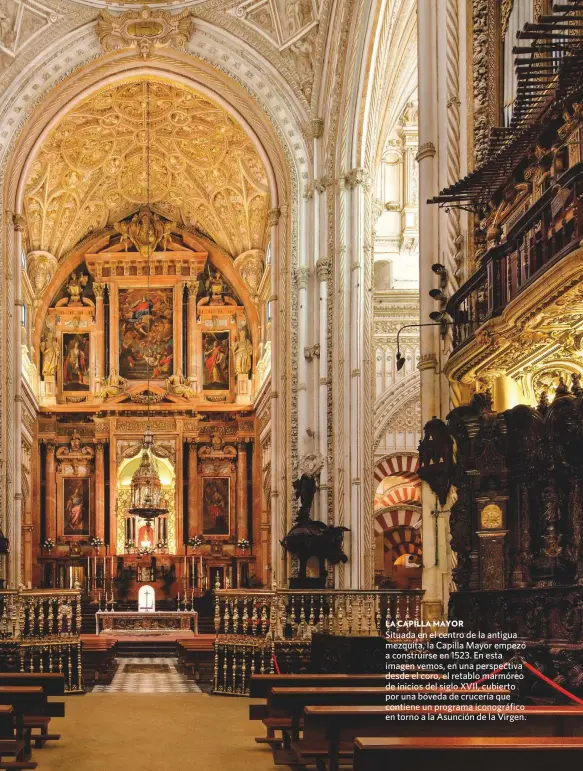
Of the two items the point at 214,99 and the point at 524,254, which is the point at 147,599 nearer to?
the point at 214,99

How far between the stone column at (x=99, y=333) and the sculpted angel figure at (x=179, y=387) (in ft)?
6.91

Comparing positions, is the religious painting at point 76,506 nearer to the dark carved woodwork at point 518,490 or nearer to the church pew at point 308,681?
the dark carved woodwork at point 518,490

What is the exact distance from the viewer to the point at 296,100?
2541 cm

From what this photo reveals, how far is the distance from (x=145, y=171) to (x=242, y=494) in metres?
9.64

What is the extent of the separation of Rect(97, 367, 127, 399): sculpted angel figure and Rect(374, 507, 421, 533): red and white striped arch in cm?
967

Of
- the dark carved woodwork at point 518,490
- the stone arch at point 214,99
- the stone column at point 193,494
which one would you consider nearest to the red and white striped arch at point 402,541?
the stone arch at point 214,99

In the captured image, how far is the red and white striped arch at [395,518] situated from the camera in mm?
29781

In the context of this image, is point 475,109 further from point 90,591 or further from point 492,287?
point 90,591

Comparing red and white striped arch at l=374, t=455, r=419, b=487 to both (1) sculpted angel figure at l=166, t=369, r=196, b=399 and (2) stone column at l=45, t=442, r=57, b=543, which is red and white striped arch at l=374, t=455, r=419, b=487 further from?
(2) stone column at l=45, t=442, r=57, b=543

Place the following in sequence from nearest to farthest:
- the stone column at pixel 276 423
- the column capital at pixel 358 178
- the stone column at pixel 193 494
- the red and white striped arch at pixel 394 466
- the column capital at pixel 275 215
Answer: the column capital at pixel 358 178 → the stone column at pixel 276 423 → the column capital at pixel 275 215 → the red and white striped arch at pixel 394 466 → the stone column at pixel 193 494

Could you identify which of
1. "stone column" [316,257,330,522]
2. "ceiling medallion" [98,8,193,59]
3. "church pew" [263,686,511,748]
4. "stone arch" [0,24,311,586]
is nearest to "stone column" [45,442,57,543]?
"stone arch" [0,24,311,586]

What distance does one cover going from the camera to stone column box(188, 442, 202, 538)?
3469 cm

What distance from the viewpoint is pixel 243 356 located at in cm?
3556

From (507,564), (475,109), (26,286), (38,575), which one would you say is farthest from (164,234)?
(507,564)
